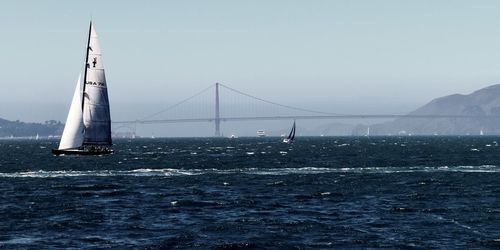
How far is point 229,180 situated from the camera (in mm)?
70500

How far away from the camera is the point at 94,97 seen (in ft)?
345

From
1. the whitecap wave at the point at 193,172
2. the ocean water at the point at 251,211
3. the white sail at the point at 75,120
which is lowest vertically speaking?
the ocean water at the point at 251,211

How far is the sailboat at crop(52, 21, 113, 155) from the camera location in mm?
105312

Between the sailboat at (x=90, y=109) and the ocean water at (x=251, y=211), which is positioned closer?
the ocean water at (x=251, y=211)

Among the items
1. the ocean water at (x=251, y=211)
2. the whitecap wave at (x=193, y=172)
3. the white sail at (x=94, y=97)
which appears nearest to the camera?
the ocean water at (x=251, y=211)

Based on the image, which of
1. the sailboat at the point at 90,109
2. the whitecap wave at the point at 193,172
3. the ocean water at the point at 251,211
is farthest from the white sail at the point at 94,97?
the ocean water at the point at 251,211

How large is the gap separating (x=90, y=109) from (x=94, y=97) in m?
1.82

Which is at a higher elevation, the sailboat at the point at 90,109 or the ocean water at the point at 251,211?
the sailboat at the point at 90,109

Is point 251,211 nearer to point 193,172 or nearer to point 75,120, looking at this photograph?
point 193,172

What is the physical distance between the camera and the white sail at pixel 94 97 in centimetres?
10525

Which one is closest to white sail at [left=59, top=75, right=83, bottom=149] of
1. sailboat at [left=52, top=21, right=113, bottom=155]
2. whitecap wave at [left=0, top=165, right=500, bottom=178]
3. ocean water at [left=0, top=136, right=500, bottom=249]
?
sailboat at [left=52, top=21, right=113, bottom=155]

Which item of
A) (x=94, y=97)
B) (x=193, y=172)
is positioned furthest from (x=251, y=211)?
(x=94, y=97)

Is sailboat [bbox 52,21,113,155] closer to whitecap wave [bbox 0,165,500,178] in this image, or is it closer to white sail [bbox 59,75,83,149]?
white sail [bbox 59,75,83,149]

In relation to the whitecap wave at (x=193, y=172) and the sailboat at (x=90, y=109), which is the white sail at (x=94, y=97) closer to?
the sailboat at (x=90, y=109)
